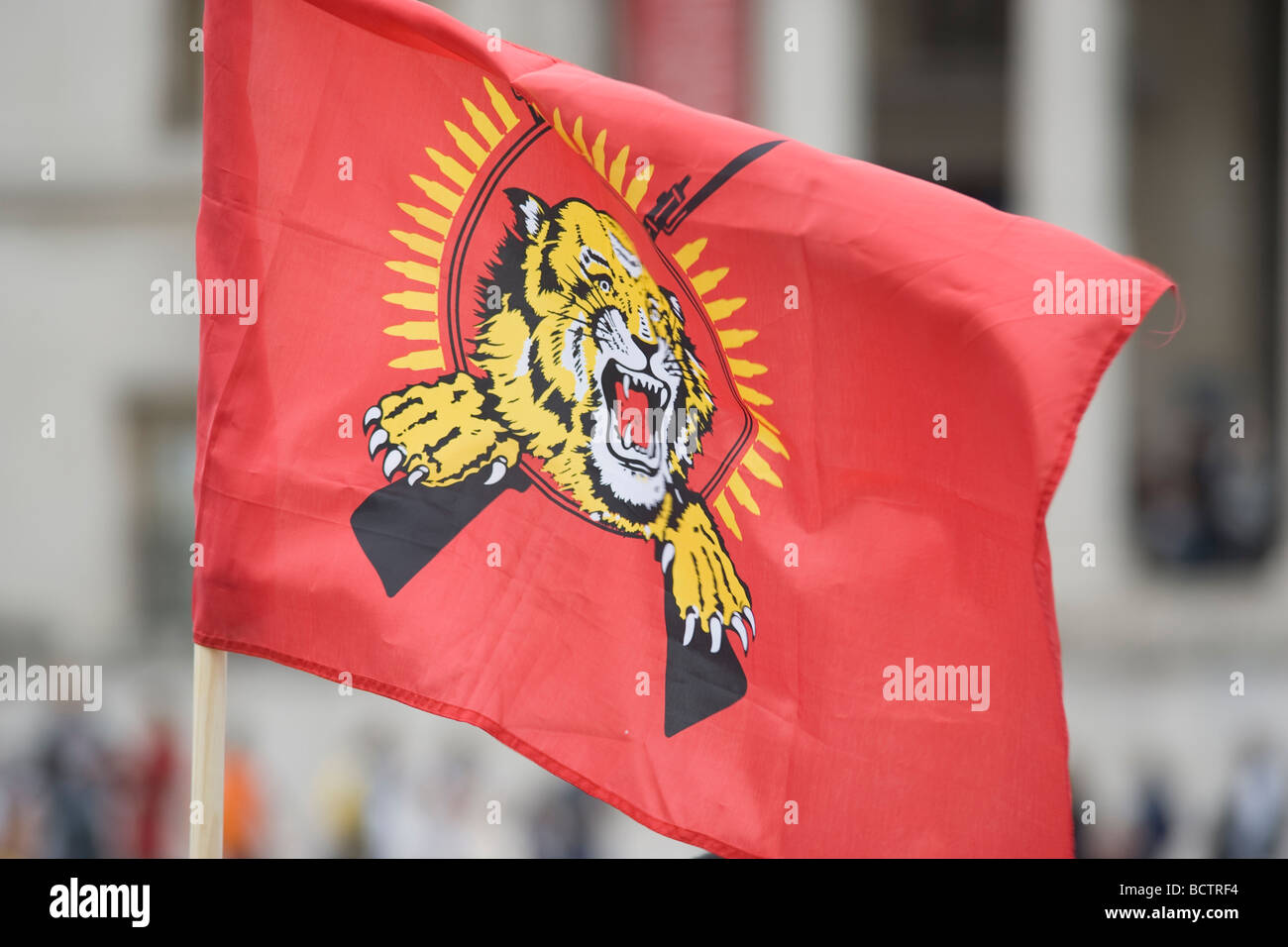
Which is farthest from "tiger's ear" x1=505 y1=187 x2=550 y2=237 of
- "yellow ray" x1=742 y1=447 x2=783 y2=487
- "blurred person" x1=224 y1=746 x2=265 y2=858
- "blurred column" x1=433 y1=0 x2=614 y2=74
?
"blurred column" x1=433 y1=0 x2=614 y2=74

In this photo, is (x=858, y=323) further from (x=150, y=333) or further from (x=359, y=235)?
(x=150, y=333)

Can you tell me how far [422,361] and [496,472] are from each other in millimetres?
405

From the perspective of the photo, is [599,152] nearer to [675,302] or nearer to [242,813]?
[675,302]

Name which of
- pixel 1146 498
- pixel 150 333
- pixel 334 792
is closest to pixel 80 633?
pixel 150 333

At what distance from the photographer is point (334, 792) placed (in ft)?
38.9

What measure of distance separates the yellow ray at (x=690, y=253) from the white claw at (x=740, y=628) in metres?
1.05

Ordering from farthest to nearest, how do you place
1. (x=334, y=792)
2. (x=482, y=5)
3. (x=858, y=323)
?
1. (x=482, y=5)
2. (x=334, y=792)
3. (x=858, y=323)

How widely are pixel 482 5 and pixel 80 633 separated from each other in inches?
367

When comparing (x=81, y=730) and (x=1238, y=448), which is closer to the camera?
(x=81, y=730)

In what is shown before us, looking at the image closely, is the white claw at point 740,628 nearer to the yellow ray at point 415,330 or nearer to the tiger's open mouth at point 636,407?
the tiger's open mouth at point 636,407

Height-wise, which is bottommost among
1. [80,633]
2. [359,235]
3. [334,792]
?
[334,792]

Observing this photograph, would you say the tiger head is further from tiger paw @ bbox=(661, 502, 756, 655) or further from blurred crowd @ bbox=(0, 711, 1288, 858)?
blurred crowd @ bbox=(0, 711, 1288, 858)

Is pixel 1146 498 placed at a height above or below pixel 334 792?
above

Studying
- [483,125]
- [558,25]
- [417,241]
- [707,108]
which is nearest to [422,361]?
[417,241]
